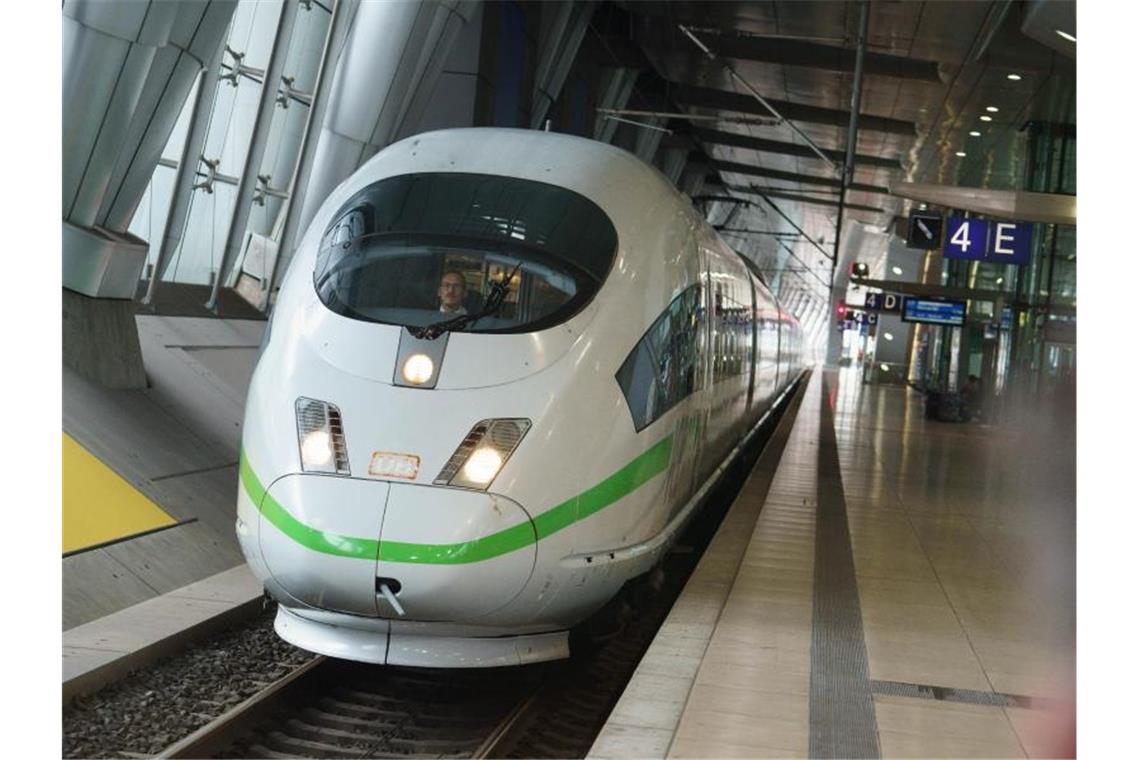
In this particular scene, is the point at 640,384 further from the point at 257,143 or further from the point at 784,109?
the point at 784,109

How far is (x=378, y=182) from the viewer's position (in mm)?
8125

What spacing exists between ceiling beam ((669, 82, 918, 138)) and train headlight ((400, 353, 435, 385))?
29051mm

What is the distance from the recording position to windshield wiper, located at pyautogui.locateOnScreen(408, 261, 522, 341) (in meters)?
7.10

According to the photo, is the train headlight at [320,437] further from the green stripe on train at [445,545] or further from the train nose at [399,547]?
the green stripe on train at [445,545]

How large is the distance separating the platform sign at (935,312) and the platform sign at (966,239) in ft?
41.0

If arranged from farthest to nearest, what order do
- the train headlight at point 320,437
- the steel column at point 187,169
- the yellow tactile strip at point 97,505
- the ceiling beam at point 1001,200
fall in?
the steel column at point 187,169 < the ceiling beam at point 1001,200 < the yellow tactile strip at point 97,505 < the train headlight at point 320,437

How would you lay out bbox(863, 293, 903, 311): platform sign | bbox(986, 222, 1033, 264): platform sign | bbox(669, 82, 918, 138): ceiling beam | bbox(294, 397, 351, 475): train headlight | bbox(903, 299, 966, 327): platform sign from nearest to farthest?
bbox(294, 397, 351, 475): train headlight → bbox(986, 222, 1033, 264): platform sign → bbox(903, 299, 966, 327): platform sign → bbox(669, 82, 918, 138): ceiling beam → bbox(863, 293, 903, 311): platform sign

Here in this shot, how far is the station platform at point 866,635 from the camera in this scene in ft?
19.7

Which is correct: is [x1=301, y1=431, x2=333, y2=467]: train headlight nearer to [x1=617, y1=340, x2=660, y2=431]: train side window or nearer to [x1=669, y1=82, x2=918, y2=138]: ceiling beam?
[x1=617, y1=340, x2=660, y2=431]: train side window

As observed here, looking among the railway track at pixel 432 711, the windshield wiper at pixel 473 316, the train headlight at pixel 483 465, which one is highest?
the windshield wiper at pixel 473 316

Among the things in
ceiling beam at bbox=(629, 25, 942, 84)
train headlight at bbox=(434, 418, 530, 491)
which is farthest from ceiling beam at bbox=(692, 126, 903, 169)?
train headlight at bbox=(434, 418, 530, 491)

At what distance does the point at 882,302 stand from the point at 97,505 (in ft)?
112

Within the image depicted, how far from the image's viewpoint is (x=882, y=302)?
4166 cm

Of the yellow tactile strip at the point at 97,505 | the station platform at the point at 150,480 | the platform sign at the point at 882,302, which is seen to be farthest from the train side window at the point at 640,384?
the platform sign at the point at 882,302
